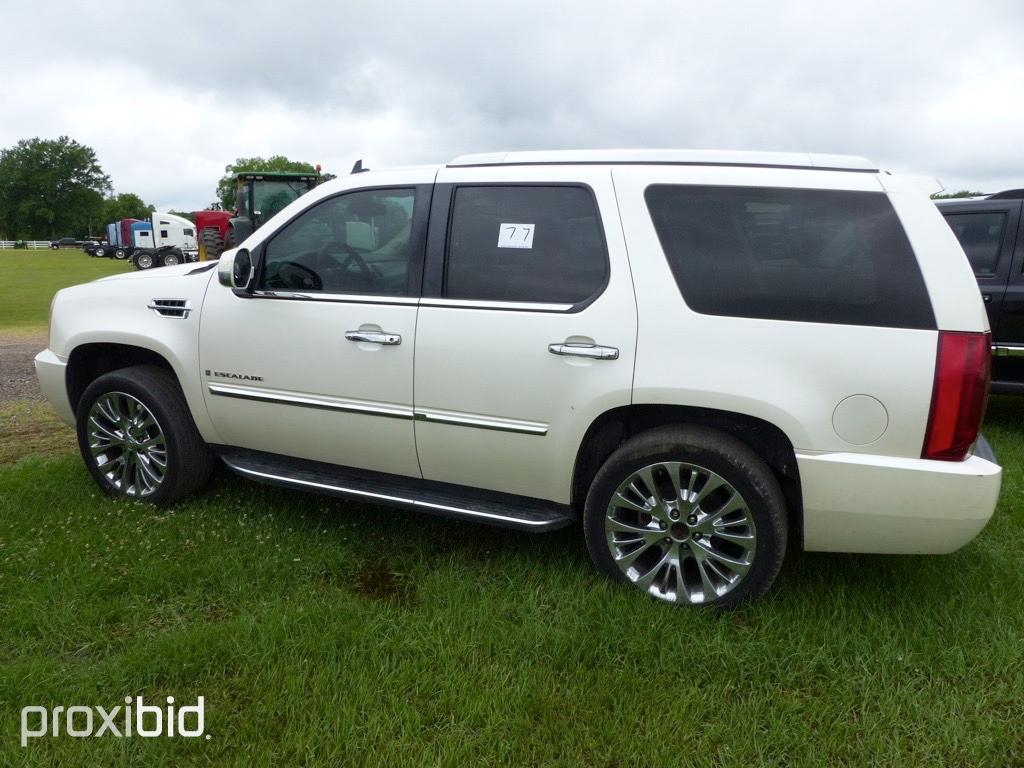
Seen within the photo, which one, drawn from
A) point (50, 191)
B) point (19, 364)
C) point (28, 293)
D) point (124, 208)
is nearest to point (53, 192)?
point (50, 191)

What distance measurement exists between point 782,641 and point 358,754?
1.62 metres

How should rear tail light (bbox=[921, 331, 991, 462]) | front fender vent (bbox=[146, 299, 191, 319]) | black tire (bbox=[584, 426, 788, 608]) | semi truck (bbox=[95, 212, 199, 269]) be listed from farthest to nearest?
semi truck (bbox=[95, 212, 199, 269]), front fender vent (bbox=[146, 299, 191, 319]), black tire (bbox=[584, 426, 788, 608]), rear tail light (bbox=[921, 331, 991, 462])

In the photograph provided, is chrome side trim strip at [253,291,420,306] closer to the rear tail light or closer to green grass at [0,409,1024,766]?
green grass at [0,409,1024,766]

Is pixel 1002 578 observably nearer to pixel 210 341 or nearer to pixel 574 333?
pixel 574 333

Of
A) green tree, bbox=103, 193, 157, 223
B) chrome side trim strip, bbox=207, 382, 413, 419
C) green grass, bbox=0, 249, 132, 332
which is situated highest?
green tree, bbox=103, 193, 157, 223

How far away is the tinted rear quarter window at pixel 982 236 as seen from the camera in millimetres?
5812

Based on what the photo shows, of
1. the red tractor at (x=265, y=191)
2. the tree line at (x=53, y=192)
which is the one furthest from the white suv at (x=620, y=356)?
the tree line at (x=53, y=192)

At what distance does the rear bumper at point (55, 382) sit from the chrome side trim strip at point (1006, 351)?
6360 mm

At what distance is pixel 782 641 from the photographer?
9.31 feet

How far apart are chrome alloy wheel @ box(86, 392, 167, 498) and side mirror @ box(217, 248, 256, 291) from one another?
0.92 metres

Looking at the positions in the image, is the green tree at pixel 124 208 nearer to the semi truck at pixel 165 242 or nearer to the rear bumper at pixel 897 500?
the semi truck at pixel 165 242

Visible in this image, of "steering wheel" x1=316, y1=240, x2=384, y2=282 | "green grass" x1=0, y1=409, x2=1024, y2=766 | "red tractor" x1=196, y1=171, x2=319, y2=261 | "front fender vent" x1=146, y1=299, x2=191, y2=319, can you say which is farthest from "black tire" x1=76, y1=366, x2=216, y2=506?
"red tractor" x1=196, y1=171, x2=319, y2=261

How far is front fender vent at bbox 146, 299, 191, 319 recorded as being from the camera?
3.87 m

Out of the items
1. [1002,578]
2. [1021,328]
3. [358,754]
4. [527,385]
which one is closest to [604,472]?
[527,385]
